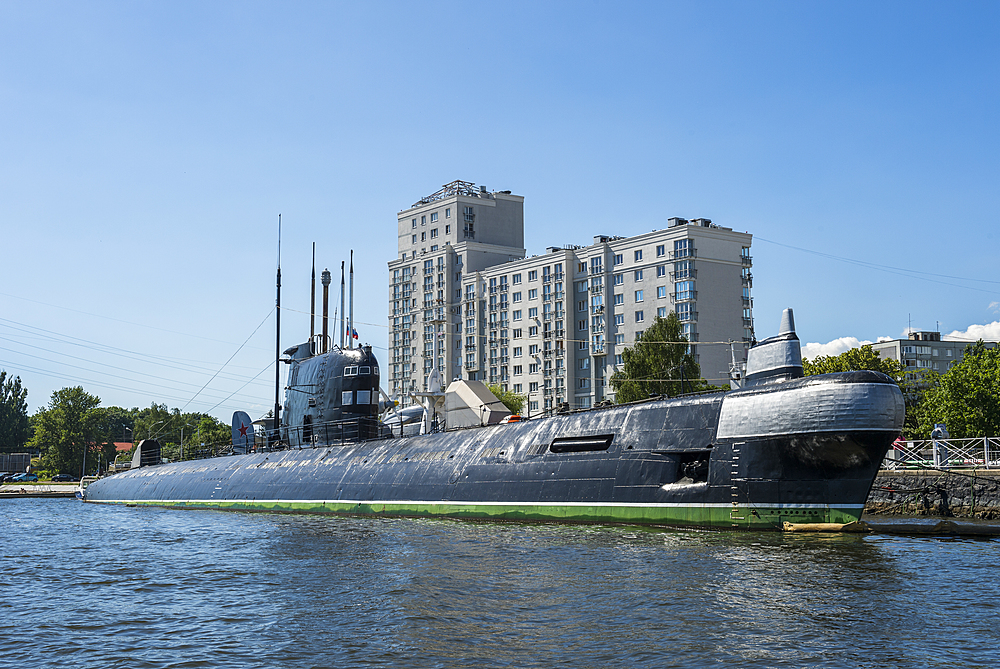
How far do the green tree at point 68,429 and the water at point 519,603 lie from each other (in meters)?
105

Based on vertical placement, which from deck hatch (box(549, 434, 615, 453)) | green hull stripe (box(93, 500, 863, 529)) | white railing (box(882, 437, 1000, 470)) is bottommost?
green hull stripe (box(93, 500, 863, 529))

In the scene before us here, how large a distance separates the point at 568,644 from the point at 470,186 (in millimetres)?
107729

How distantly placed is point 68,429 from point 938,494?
113m

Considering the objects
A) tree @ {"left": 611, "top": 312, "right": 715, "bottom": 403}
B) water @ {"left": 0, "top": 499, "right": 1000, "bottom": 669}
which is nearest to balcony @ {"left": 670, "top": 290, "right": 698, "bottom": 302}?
tree @ {"left": 611, "top": 312, "right": 715, "bottom": 403}

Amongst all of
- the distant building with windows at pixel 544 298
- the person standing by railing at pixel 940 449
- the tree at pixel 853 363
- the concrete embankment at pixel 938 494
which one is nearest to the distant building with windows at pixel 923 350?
the distant building with windows at pixel 544 298

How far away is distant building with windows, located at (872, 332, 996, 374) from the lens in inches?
6117

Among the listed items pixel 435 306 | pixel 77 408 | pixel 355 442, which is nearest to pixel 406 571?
pixel 355 442

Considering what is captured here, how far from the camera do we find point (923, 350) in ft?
529

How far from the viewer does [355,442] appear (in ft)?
129

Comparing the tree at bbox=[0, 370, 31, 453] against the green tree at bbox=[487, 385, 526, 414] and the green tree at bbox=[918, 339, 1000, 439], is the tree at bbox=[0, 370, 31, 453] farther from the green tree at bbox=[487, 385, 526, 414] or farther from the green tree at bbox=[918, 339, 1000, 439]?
the green tree at bbox=[918, 339, 1000, 439]

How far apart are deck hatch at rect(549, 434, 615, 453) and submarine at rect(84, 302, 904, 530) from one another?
5 cm

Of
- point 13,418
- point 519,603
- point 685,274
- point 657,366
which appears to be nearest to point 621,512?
point 519,603

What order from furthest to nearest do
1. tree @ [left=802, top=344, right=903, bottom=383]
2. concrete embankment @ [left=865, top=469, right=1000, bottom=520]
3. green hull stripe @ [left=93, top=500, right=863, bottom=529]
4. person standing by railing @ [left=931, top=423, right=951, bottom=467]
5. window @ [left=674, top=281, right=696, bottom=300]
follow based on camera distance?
1. window @ [left=674, top=281, right=696, bottom=300]
2. tree @ [left=802, top=344, right=903, bottom=383]
3. person standing by railing @ [left=931, top=423, right=951, bottom=467]
4. concrete embankment @ [left=865, top=469, right=1000, bottom=520]
5. green hull stripe @ [left=93, top=500, right=863, bottom=529]

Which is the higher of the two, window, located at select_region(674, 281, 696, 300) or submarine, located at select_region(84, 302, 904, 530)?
window, located at select_region(674, 281, 696, 300)
